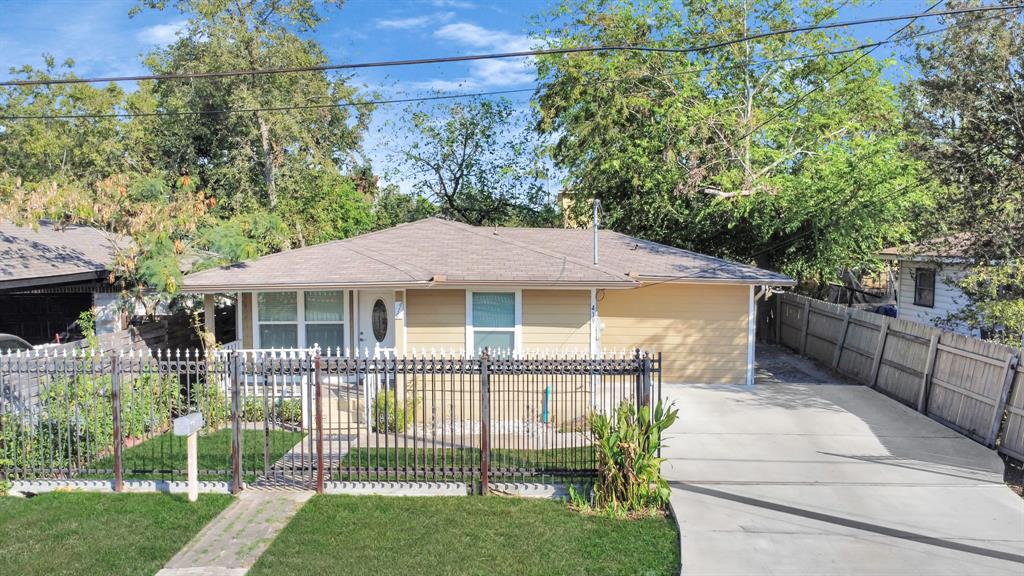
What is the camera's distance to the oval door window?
12516 mm

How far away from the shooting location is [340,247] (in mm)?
13938

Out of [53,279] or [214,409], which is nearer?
[214,409]

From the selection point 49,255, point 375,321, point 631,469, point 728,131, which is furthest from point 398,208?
point 631,469

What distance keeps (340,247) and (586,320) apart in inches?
200

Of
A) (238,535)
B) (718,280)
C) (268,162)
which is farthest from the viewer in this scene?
(268,162)

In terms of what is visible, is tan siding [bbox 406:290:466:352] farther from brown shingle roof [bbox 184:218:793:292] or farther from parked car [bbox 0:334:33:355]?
parked car [bbox 0:334:33:355]

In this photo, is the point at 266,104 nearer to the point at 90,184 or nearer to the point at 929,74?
the point at 90,184

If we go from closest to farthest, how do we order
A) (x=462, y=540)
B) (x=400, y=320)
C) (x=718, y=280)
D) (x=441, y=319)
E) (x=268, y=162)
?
(x=462, y=540) < (x=400, y=320) < (x=441, y=319) < (x=718, y=280) < (x=268, y=162)

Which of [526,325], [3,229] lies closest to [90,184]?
[3,229]

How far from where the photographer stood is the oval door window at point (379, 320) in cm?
1252

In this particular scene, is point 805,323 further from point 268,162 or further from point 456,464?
point 268,162

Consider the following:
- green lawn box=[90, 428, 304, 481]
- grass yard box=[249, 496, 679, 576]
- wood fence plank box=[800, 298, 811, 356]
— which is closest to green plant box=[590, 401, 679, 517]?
grass yard box=[249, 496, 679, 576]

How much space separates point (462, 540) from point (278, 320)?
731 centimetres

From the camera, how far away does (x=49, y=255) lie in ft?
45.8
